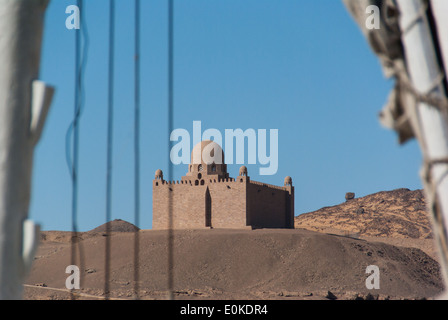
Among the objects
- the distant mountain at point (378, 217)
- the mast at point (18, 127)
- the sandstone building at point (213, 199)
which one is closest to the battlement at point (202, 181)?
the sandstone building at point (213, 199)

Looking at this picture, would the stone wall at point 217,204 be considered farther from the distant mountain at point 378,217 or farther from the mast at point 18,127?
the mast at point 18,127

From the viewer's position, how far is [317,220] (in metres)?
64.1

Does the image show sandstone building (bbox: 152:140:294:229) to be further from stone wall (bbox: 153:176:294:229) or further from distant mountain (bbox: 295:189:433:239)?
distant mountain (bbox: 295:189:433:239)

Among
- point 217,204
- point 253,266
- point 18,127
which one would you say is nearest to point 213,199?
point 217,204

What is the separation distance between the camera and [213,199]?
39438 mm

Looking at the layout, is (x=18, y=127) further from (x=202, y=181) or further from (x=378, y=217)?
(x=378, y=217)

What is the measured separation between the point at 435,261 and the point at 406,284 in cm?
882

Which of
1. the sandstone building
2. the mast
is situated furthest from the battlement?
the mast

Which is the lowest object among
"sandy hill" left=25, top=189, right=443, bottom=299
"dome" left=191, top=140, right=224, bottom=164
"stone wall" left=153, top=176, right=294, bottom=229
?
"sandy hill" left=25, top=189, right=443, bottom=299

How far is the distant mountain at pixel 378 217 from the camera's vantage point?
56844 mm

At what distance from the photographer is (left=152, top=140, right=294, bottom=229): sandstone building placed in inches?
1528

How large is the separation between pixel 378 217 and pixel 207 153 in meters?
26.2
